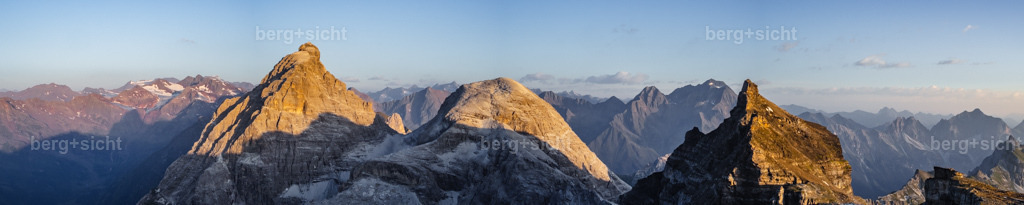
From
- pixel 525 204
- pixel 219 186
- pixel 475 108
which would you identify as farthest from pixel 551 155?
pixel 219 186

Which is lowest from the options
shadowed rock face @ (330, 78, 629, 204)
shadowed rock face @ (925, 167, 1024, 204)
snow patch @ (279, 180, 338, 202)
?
snow patch @ (279, 180, 338, 202)

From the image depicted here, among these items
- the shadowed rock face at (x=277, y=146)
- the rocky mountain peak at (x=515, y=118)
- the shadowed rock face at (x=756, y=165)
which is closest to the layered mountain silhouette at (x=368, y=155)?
the shadowed rock face at (x=277, y=146)

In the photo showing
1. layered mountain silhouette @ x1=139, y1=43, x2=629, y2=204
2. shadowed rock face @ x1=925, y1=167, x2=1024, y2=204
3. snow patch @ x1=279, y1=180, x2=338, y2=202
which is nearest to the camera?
shadowed rock face @ x1=925, y1=167, x2=1024, y2=204

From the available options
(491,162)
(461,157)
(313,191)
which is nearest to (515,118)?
(461,157)

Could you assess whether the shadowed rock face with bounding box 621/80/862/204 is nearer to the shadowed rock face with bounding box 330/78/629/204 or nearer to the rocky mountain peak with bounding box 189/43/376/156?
the shadowed rock face with bounding box 330/78/629/204

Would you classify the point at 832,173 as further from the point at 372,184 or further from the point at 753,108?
the point at 372,184

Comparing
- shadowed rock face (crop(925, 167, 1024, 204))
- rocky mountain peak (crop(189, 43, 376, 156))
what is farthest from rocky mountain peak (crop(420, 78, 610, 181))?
shadowed rock face (crop(925, 167, 1024, 204))
